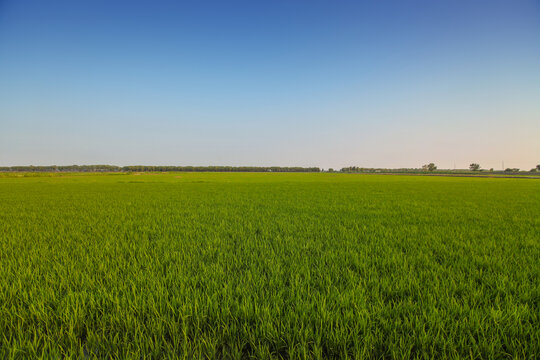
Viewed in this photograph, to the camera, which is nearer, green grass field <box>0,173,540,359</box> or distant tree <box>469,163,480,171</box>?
green grass field <box>0,173,540,359</box>

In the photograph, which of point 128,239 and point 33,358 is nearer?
point 33,358

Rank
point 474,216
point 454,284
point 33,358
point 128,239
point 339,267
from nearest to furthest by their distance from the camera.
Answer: point 33,358 → point 454,284 → point 339,267 → point 128,239 → point 474,216

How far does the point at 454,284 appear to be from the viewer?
9.23ft

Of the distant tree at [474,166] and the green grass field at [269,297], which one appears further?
the distant tree at [474,166]

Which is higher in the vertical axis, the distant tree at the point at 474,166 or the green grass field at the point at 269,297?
the distant tree at the point at 474,166

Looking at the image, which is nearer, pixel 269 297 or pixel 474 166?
pixel 269 297

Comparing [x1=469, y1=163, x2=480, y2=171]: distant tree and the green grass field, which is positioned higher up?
[x1=469, y1=163, x2=480, y2=171]: distant tree

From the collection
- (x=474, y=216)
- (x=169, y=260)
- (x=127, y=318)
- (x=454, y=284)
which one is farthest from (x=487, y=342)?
(x=474, y=216)

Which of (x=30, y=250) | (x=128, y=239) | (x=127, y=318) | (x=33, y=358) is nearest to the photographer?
(x=33, y=358)

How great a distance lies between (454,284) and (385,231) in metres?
3.02

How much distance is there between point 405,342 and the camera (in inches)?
73.1

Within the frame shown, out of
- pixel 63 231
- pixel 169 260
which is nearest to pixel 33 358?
pixel 169 260

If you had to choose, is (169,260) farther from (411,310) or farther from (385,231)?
(385,231)

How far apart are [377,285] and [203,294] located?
2306 mm
